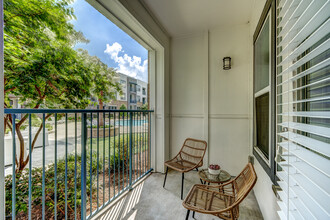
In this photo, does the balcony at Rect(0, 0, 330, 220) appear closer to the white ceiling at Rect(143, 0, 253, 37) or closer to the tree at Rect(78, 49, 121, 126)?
the white ceiling at Rect(143, 0, 253, 37)

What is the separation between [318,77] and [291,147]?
0.40 meters

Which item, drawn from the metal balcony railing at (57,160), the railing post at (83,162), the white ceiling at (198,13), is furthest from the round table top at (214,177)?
the white ceiling at (198,13)

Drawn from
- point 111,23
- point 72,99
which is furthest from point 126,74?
point 72,99

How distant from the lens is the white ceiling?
2.04m

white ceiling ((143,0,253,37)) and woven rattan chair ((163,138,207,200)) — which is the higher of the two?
white ceiling ((143,0,253,37))

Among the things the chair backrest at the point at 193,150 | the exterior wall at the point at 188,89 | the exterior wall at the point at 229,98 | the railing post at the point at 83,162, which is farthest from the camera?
the exterior wall at the point at 188,89

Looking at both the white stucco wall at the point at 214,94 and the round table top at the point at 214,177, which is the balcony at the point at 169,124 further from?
the round table top at the point at 214,177

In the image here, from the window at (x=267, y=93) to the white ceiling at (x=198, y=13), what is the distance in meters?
0.65

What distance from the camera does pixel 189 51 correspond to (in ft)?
9.40

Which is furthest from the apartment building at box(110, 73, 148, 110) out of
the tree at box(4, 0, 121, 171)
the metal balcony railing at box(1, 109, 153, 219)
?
the tree at box(4, 0, 121, 171)

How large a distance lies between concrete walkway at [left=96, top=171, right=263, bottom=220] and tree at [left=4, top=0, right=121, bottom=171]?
3.95 feet

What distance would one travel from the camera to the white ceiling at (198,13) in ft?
6.70

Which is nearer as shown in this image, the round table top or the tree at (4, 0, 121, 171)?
the tree at (4, 0, 121, 171)

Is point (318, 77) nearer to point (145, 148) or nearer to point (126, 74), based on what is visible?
point (126, 74)
